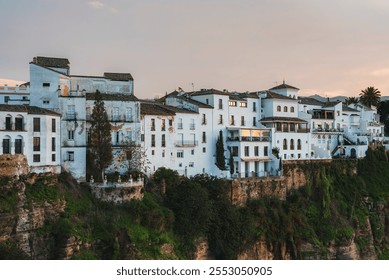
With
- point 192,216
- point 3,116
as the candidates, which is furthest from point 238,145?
point 3,116

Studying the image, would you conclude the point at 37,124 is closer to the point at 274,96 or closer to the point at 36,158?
the point at 36,158

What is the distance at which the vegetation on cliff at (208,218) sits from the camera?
27.4m

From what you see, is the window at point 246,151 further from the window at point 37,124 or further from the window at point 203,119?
the window at point 37,124

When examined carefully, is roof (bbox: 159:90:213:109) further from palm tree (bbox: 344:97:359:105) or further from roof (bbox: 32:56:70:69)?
palm tree (bbox: 344:97:359:105)

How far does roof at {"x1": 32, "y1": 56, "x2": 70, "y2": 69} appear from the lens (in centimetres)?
3234

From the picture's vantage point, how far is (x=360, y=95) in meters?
65.5

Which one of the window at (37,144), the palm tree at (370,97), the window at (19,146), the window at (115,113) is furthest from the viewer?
the palm tree at (370,97)

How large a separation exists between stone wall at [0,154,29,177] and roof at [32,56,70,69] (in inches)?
261

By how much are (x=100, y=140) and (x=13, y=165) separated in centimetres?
563

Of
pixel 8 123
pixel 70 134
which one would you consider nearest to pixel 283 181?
pixel 70 134

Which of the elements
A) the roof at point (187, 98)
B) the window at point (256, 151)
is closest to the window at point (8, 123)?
the roof at point (187, 98)

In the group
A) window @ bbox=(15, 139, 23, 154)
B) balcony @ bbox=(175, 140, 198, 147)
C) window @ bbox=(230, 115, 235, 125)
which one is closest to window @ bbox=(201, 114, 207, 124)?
balcony @ bbox=(175, 140, 198, 147)

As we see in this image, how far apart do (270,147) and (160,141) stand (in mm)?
10455

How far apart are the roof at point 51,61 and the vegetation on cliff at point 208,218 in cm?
677
